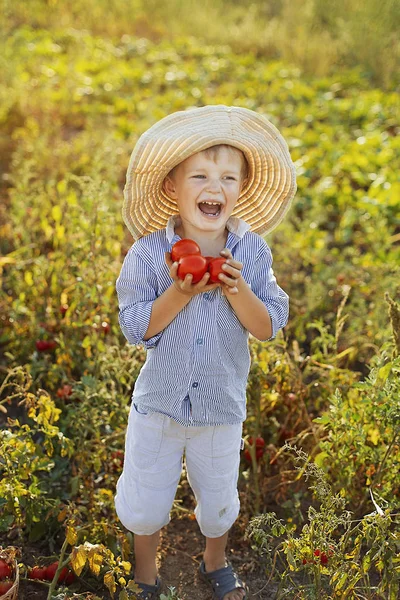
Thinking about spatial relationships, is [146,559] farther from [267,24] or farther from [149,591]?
[267,24]

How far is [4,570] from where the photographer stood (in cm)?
208

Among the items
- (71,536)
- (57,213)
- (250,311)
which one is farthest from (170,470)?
(57,213)

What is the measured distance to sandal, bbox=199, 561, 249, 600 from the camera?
7.87ft

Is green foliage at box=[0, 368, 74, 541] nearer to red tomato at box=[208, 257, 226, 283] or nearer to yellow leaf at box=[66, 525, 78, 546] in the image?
yellow leaf at box=[66, 525, 78, 546]

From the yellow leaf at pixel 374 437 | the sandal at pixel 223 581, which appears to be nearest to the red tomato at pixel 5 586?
the sandal at pixel 223 581

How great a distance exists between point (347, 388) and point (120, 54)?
687 centimetres

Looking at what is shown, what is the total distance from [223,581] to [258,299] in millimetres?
946

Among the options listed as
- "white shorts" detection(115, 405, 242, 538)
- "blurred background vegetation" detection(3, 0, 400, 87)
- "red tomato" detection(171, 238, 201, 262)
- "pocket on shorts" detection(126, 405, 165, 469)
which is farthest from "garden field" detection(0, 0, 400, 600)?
"blurred background vegetation" detection(3, 0, 400, 87)

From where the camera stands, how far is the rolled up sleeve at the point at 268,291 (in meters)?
2.09

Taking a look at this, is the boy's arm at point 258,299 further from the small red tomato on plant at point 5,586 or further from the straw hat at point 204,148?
the small red tomato on plant at point 5,586

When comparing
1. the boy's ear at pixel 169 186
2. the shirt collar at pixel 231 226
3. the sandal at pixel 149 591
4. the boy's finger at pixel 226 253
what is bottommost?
the sandal at pixel 149 591

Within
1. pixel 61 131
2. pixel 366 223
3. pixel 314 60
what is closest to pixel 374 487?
pixel 366 223

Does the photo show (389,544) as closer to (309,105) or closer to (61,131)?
(61,131)

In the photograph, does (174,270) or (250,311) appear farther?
(250,311)
